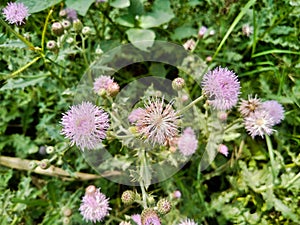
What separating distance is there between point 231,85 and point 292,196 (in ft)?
3.83

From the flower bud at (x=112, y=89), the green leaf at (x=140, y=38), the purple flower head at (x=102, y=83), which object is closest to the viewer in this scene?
the flower bud at (x=112, y=89)

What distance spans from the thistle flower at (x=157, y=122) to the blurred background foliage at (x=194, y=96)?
2.77 ft

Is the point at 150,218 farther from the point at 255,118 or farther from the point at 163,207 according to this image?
the point at 255,118

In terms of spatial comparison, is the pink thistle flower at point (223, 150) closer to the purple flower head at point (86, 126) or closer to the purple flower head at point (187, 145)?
the purple flower head at point (187, 145)

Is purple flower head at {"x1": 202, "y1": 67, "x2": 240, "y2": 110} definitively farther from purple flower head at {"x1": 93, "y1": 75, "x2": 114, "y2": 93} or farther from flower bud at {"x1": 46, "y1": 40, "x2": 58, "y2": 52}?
flower bud at {"x1": 46, "y1": 40, "x2": 58, "y2": 52}

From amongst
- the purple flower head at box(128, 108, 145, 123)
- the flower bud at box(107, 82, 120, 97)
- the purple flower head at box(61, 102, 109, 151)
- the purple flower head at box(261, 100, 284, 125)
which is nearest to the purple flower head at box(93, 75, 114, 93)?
the flower bud at box(107, 82, 120, 97)

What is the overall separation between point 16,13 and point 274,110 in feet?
6.00

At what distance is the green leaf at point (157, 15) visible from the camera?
2.94 meters

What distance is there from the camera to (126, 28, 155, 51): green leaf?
9.36ft

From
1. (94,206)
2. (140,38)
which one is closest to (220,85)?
(140,38)

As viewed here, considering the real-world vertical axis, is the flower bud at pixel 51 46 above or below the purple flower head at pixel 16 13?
below

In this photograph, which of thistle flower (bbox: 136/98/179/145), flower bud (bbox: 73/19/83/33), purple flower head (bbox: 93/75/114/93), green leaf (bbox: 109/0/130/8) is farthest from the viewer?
green leaf (bbox: 109/0/130/8)

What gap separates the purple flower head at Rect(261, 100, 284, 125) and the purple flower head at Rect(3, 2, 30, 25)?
168cm

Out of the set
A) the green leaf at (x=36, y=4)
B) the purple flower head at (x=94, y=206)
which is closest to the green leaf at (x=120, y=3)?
the green leaf at (x=36, y=4)
